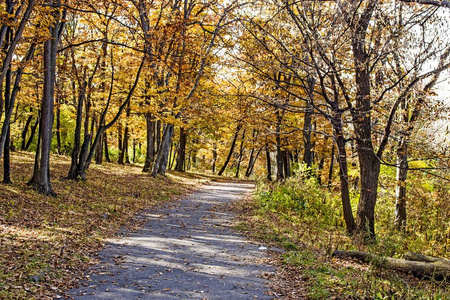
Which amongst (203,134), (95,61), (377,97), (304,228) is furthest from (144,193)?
(203,134)

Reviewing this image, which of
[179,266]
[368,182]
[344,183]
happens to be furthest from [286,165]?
[179,266]

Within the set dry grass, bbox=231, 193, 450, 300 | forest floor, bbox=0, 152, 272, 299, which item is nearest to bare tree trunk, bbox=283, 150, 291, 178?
forest floor, bbox=0, 152, 272, 299

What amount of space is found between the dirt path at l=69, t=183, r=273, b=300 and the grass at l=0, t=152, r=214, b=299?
16.3 inches

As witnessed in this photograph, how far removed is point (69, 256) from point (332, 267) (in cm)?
463

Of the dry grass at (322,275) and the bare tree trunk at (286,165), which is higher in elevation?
the bare tree trunk at (286,165)

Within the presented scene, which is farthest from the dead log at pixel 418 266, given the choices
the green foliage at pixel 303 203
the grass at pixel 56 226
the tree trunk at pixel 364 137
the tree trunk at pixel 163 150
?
the tree trunk at pixel 163 150

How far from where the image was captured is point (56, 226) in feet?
25.5

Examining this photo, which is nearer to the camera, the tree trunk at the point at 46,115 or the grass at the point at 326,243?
the grass at the point at 326,243

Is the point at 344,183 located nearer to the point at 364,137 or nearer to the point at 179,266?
the point at 364,137

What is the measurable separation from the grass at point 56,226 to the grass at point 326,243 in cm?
325

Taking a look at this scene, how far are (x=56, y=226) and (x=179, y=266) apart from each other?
3130mm

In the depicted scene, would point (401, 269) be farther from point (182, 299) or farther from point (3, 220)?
point (3, 220)

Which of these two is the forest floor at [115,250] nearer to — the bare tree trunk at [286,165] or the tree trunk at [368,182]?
the tree trunk at [368,182]

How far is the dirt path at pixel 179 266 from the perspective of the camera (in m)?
5.21
